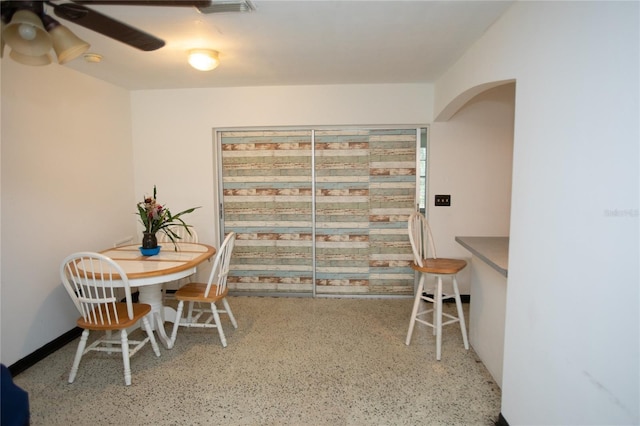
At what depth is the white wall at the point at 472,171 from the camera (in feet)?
11.7

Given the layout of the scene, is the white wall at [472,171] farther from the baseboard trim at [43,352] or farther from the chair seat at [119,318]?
the baseboard trim at [43,352]

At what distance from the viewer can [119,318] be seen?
2.31 metres

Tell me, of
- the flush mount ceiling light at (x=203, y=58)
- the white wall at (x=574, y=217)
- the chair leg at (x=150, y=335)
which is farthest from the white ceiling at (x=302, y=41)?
the chair leg at (x=150, y=335)

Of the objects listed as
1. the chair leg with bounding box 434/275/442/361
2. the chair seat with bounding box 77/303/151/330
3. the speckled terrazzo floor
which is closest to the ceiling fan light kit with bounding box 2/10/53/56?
the chair seat with bounding box 77/303/151/330

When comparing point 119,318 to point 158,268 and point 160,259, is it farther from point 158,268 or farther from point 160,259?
point 160,259

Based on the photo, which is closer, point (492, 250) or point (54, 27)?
point (54, 27)

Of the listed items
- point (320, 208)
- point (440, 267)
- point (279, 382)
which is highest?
point (320, 208)

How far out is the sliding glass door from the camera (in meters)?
3.75

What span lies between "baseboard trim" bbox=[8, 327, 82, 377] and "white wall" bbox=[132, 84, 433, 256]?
1.46 metres

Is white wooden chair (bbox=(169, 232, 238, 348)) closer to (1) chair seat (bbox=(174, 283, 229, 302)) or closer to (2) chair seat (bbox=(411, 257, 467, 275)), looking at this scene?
(1) chair seat (bbox=(174, 283, 229, 302))

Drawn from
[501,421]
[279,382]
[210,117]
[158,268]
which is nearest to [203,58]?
[210,117]

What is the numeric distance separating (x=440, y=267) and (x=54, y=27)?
2.65 meters

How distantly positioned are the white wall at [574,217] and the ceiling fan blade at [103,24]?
1.72 meters

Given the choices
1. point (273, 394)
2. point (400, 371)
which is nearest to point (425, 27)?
point (400, 371)
